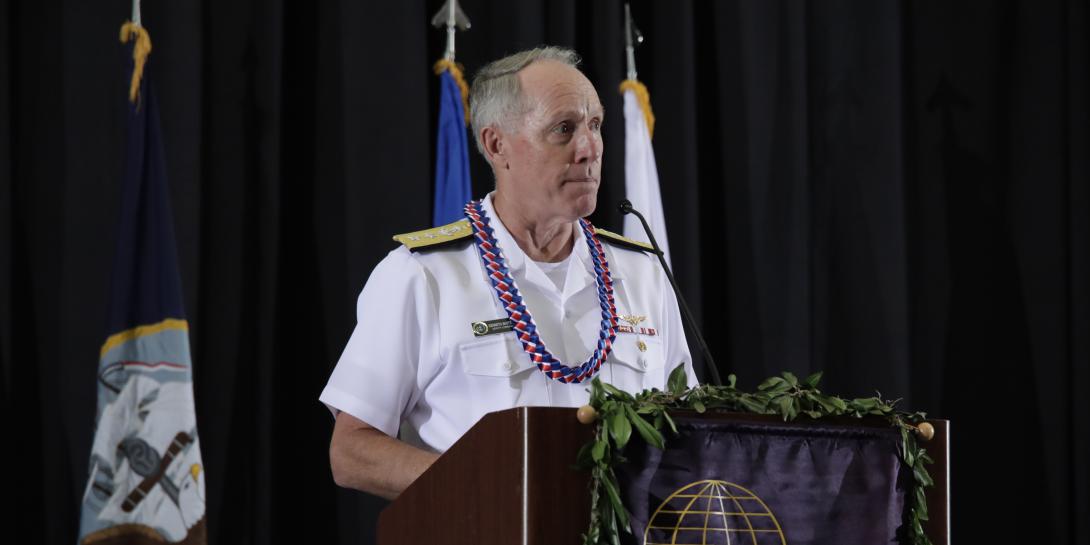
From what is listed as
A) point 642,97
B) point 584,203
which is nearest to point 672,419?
point 584,203

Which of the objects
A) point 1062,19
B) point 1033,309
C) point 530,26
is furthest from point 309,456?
point 1062,19

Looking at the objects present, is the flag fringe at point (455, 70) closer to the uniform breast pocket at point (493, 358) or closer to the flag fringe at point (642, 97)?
the flag fringe at point (642, 97)

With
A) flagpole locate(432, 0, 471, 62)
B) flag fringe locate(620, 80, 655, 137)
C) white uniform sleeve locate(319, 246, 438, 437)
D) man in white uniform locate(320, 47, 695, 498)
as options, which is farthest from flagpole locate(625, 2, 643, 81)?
white uniform sleeve locate(319, 246, 438, 437)

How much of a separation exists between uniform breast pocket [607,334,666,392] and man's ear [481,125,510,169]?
0.41 meters

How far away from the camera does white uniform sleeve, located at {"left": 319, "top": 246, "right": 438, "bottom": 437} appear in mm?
2051

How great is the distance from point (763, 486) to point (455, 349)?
2.61 ft

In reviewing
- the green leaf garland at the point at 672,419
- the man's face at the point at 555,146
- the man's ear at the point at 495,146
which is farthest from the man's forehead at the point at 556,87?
the green leaf garland at the point at 672,419

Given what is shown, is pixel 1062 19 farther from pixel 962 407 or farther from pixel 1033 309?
pixel 962 407

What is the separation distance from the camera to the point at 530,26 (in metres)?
3.78

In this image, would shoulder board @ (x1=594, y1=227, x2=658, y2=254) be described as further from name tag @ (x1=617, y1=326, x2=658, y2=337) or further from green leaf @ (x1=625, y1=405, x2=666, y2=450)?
green leaf @ (x1=625, y1=405, x2=666, y2=450)

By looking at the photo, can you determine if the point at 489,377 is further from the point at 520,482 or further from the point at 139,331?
the point at 139,331

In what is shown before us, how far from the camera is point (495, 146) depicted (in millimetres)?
2326

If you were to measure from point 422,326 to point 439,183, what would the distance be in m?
1.44

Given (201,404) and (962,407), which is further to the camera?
(962,407)
